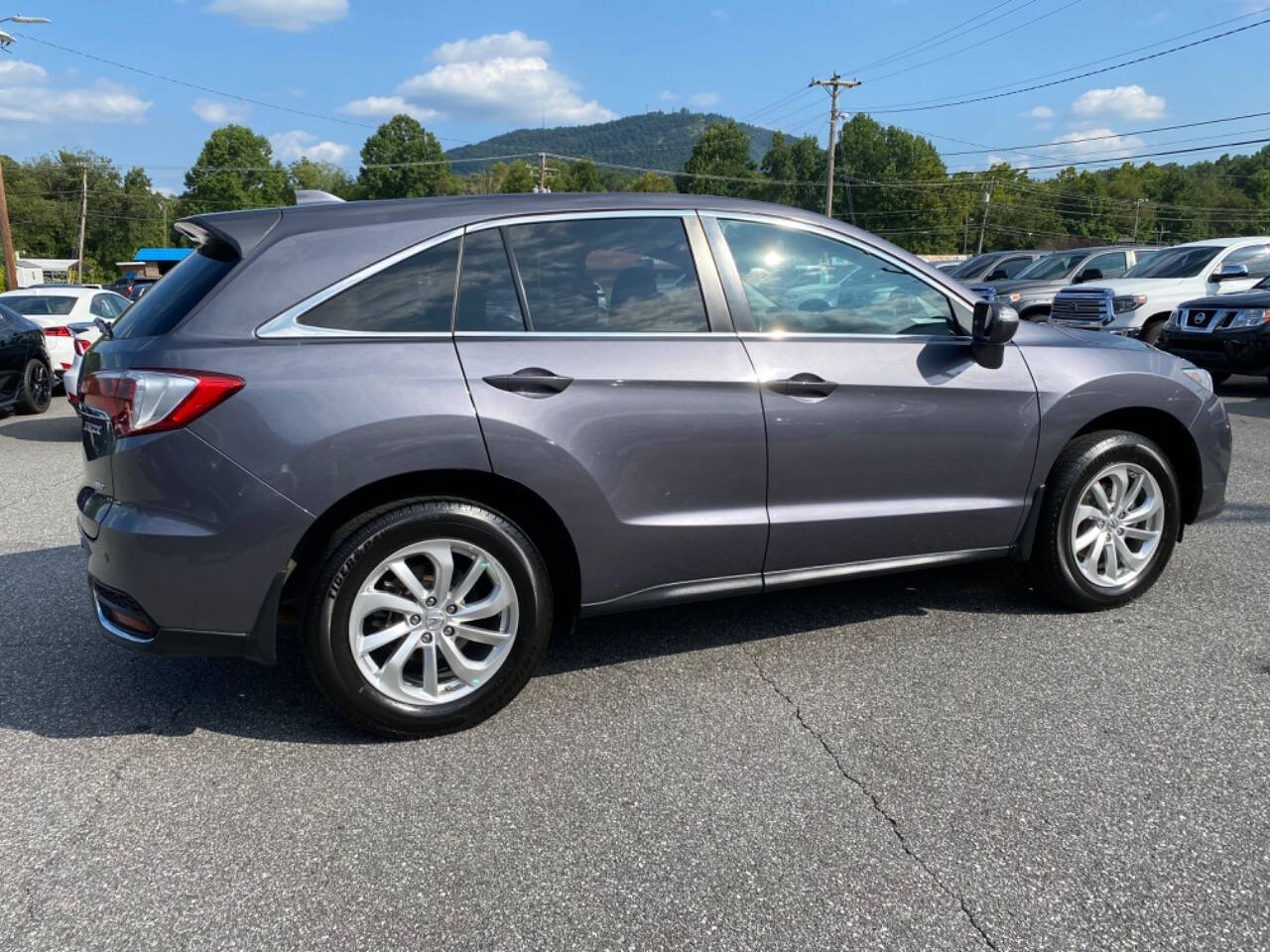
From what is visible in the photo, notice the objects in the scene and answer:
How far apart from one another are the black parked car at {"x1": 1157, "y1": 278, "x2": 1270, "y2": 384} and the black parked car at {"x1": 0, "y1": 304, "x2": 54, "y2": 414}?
13340 millimetres

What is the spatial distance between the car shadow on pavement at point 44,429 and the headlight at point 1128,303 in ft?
42.7

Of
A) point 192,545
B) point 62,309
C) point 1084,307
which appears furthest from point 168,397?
point 1084,307

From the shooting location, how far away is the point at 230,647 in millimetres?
3010

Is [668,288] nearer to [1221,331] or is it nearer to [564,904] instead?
[564,904]

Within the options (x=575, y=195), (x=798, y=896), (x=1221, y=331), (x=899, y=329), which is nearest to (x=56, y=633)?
(x=575, y=195)

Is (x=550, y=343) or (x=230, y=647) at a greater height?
(x=550, y=343)

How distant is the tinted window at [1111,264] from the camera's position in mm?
15757

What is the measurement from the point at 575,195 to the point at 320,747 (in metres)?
2.16

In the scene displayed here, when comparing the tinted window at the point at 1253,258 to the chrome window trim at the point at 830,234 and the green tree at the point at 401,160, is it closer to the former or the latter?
the chrome window trim at the point at 830,234

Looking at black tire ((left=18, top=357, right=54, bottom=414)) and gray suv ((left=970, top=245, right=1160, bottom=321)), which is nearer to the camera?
black tire ((left=18, top=357, right=54, bottom=414))

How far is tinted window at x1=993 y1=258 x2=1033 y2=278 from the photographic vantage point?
21.0 m

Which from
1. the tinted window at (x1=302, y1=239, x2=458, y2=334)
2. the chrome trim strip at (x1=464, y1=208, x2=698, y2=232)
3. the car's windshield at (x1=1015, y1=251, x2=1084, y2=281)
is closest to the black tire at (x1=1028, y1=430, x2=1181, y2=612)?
the chrome trim strip at (x1=464, y1=208, x2=698, y2=232)

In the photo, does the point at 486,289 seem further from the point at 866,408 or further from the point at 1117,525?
the point at 1117,525

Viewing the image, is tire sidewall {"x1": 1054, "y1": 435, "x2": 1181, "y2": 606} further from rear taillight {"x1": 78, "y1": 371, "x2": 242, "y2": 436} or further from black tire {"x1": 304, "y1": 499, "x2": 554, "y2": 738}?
rear taillight {"x1": 78, "y1": 371, "x2": 242, "y2": 436}
